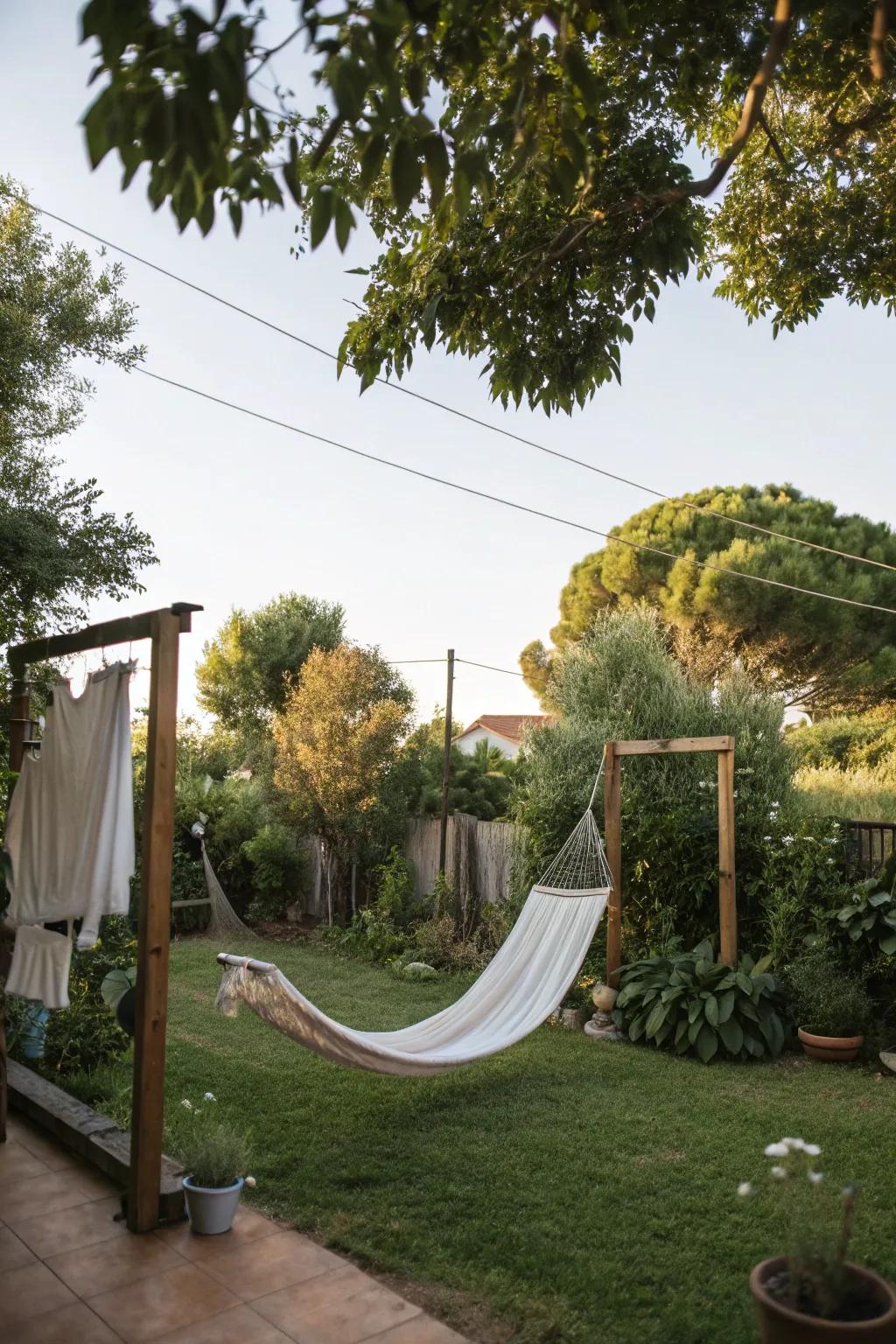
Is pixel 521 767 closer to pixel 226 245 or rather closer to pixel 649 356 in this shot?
pixel 649 356

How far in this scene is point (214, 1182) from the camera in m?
2.67

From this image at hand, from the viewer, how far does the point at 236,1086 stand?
13.6 ft

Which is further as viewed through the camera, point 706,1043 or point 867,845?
point 867,845

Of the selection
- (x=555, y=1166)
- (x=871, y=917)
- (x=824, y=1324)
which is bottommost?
(x=555, y=1166)

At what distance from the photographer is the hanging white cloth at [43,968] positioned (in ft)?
9.84

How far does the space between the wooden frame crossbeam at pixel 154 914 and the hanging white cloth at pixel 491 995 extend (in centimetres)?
52

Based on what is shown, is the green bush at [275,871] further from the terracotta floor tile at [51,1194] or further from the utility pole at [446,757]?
the terracotta floor tile at [51,1194]

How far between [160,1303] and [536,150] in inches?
108

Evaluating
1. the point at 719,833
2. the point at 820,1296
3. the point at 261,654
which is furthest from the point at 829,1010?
the point at 261,654

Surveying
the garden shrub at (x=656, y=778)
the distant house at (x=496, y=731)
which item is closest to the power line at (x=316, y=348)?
the garden shrub at (x=656, y=778)

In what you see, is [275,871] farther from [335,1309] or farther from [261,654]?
[335,1309]

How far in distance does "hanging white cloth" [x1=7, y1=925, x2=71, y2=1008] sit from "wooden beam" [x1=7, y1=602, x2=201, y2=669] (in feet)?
2.94

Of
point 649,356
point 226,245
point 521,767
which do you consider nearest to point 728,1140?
point 521,767

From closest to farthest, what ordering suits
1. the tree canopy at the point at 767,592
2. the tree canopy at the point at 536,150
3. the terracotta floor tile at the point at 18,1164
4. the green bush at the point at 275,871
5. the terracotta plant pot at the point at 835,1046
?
the tree canopy at the point at 536,150 < the terracotta floor tile at the point at 18,1164 < the terracotta plant pot at the point at 835,1046 < the green bush at the point at 275,871 < the tree canopy at the point at 767,592
